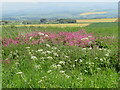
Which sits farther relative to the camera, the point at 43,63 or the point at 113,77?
the point at 43,63

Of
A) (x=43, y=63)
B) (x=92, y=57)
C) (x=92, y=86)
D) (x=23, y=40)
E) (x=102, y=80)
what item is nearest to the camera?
(x=92, y=86)

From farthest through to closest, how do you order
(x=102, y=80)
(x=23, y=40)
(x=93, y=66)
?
1. (x=23, y=40)
2. (x=93, y=66)
3. (x=102, y=80)

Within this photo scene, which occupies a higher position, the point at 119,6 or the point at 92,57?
the point at 119,6

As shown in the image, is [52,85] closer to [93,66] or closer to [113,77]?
[113,77]

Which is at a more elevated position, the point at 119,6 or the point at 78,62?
the point at 119,6

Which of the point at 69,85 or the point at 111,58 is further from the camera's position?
the point at 111,58

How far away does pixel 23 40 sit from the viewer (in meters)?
13.8

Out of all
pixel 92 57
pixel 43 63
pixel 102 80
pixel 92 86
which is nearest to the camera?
pixel 92 86

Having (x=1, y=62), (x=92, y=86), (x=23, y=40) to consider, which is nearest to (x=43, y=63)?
(x=1, y=62)

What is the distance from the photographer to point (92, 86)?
16.9ft

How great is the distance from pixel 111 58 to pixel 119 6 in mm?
2763

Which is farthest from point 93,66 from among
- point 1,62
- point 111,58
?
point 1,62

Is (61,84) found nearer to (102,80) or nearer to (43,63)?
(102,80)

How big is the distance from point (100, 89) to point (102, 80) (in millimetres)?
539
